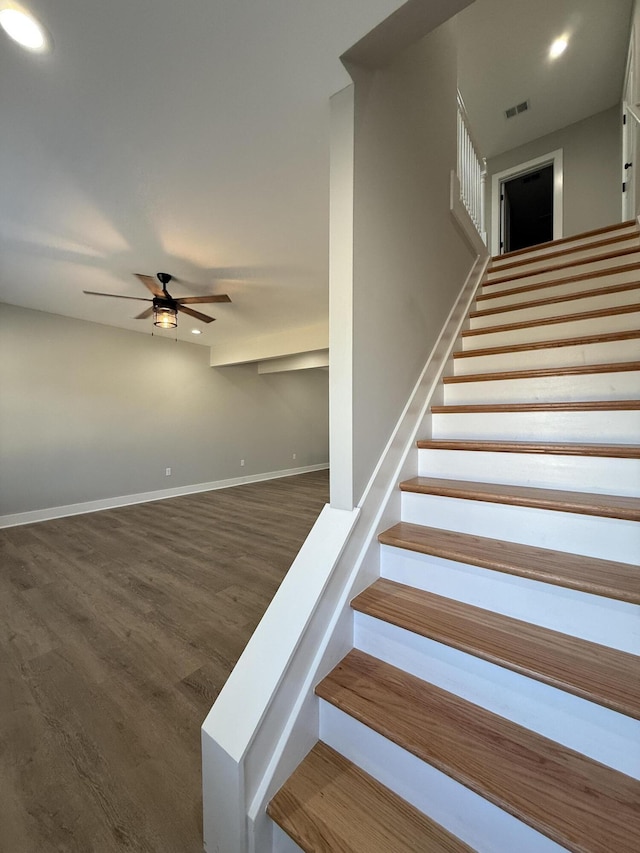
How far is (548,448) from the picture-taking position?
4.37 feet

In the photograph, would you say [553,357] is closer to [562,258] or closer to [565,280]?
[565,280]

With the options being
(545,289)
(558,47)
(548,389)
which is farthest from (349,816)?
(558,47)

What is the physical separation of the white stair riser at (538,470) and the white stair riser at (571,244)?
7.58 ft

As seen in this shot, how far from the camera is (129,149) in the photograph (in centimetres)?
165

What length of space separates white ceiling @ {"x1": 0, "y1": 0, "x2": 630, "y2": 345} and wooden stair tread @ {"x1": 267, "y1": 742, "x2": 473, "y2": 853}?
7.54 feet

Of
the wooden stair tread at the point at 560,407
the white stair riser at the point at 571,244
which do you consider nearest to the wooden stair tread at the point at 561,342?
the wooden stair tread at the point at 560,407

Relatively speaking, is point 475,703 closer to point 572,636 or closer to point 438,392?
point 572,636

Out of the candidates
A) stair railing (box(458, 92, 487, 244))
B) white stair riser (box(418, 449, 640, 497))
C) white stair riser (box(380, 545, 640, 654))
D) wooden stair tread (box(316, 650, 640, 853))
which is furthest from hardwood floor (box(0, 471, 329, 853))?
stair railing (box(458, 92, 487, 244))

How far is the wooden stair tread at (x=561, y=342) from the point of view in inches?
62.5

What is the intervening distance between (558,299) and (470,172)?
2052 millimetres

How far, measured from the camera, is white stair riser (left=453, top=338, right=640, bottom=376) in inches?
63.0

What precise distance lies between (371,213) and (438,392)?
1.01 m

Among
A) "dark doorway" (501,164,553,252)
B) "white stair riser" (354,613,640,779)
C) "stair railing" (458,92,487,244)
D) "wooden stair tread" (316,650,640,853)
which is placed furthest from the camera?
"dark doorway" (501,164,553,252)

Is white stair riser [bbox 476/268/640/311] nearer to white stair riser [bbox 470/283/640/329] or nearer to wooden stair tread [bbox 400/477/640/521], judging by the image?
white stair riser [bbox 470/283/640/329]
